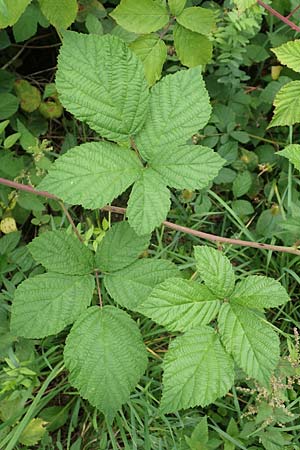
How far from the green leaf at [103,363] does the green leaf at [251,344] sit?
23 centimetres

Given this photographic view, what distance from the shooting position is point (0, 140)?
1900 mm

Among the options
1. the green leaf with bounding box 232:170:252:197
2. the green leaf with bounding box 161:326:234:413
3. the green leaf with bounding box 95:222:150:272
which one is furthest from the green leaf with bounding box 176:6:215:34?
the green leaf with bounding box 161:326:234:413

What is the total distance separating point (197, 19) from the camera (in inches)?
61.1

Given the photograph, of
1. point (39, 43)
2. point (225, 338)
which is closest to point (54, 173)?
point (225, 338)

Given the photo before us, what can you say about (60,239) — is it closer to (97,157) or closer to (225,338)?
(97,157)

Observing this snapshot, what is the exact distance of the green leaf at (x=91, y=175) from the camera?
119 cm

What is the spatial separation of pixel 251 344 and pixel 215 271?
19 cm

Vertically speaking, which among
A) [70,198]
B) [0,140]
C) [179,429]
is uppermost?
[70,198]

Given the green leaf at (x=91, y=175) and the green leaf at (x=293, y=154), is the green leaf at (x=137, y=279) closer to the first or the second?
the green leaf at (x=91, y=175)

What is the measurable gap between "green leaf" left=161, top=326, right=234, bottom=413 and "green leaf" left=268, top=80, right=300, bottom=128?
695 mm

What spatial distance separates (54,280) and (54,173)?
0.31 meters

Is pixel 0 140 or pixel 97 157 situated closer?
pixel 97 157

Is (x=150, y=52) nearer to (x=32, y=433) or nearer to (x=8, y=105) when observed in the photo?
(x=8, y=105)

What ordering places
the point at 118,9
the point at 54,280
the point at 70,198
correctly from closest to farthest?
1. the point at 70,198
2. the point at 54,280
3. the point at 118,9
